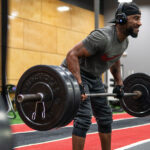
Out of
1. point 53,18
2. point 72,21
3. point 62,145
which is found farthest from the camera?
point 72,21

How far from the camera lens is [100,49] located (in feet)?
6.68

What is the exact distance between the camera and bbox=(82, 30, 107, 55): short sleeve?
2.00 metres

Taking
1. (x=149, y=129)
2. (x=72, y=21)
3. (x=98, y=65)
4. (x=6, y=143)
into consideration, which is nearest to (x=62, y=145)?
(x=98, y=65)

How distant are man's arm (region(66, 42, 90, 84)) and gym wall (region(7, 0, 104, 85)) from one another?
543 centimetres

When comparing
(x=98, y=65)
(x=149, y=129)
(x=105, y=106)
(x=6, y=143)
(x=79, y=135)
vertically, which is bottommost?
(x=149, y=129)

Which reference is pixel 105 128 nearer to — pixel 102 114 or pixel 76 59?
pixel 102 114

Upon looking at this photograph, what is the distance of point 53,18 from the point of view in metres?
8.95

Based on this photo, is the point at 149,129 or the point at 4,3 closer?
the point at 4,3

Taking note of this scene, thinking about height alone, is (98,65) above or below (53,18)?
below

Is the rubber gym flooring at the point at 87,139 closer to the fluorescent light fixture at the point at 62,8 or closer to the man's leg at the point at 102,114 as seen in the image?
the man's leg at the point at 102,114

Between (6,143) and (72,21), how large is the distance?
358 inches

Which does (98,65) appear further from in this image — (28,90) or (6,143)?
(6,143)


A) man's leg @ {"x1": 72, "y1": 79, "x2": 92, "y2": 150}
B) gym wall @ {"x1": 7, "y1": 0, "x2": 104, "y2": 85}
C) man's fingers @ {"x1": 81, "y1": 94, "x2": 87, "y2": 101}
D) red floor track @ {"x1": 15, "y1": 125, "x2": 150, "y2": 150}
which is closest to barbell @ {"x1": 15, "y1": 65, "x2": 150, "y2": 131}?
man's fingers @ {"x1": 81, "y1": 94, "x2": 87, "y2": 101}

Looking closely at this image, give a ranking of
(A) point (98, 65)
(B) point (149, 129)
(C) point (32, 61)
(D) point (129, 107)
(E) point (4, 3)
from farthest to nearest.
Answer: (C) point (32, 61) → (B) point (149, 129) → (D) point (129, 107) → (A) point (98, 65) → (E) point (4, 3)
